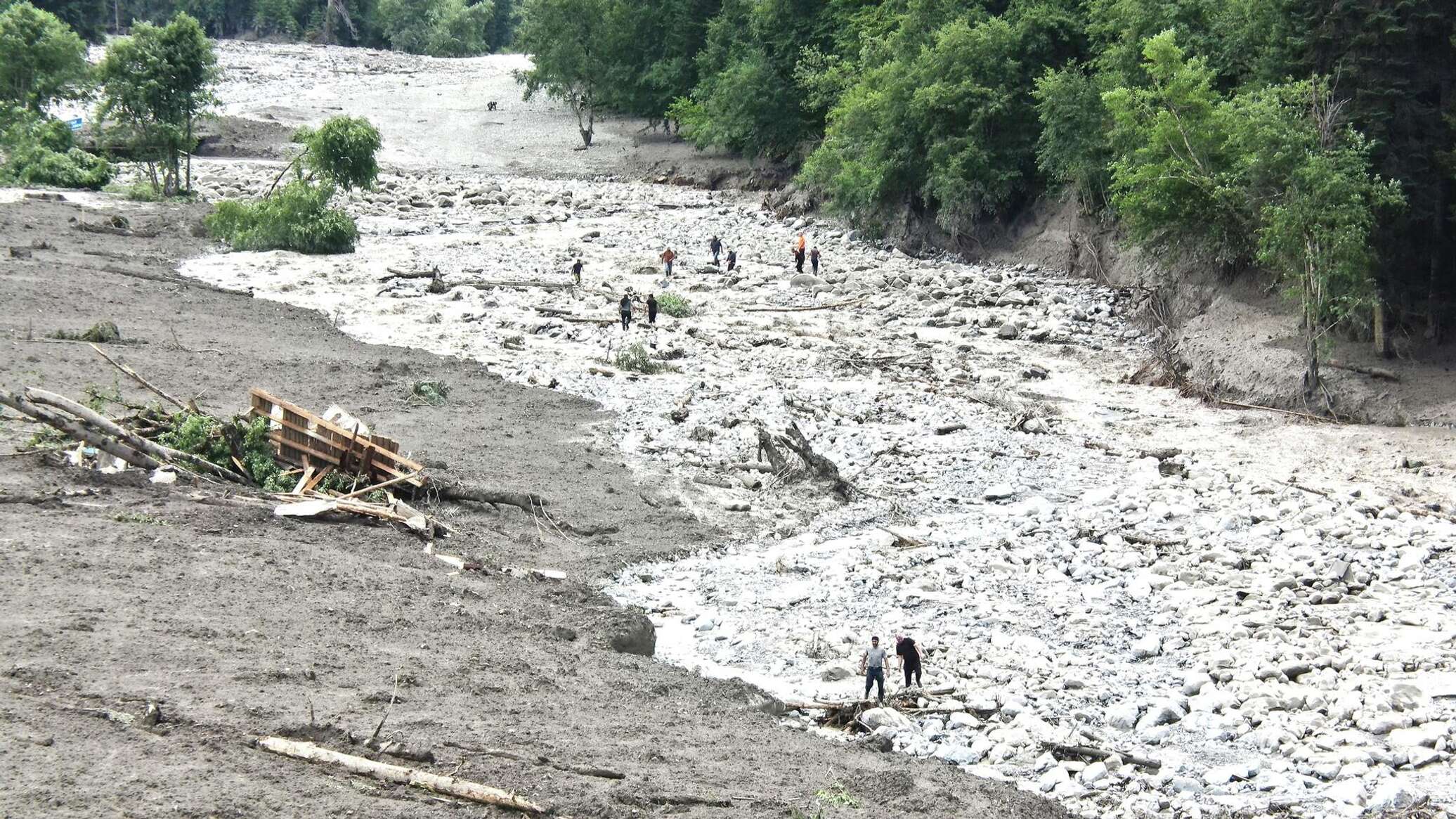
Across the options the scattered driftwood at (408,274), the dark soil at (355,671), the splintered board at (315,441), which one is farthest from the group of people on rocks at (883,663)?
the scattered driftwood at (408,274)

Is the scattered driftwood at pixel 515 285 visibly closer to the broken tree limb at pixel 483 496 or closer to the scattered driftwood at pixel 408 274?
the scattered driftwood at pixel 408 274

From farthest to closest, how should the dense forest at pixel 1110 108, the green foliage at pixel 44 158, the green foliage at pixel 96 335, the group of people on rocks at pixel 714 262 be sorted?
the green foliage at pixel 44 158
the group of people on rocks at pixel 714 262
the dense forest at pixel 1110 108
the green foliage at pixel 96 335

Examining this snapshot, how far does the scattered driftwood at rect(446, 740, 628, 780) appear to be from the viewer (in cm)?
1078

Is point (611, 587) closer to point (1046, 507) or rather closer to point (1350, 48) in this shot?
point (1046, 507)

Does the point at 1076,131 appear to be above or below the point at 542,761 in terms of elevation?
above

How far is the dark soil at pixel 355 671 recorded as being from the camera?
9.89 meters

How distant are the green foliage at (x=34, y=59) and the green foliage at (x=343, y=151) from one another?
20.9 metres

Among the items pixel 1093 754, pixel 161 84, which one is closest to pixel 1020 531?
pixel 1093 754

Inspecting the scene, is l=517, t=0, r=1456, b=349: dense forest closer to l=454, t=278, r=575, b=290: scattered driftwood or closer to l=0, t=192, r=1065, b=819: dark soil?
l=454, t=278, r=575, b=290: scattered driftwood

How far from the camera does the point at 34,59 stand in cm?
5850

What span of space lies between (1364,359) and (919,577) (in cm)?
1499

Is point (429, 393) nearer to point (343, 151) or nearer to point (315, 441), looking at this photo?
point (315, 441)

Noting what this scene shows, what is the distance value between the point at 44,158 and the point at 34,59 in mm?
11934

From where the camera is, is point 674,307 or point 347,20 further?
point 347,20
